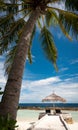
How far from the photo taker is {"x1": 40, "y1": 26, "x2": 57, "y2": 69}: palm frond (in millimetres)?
10055

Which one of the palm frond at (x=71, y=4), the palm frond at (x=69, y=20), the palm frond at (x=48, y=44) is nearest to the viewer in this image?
the palm frond at (x=71, y=4)

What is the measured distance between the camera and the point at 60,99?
22219 millimetres

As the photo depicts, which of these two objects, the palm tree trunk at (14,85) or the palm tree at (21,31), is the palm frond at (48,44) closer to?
the palm tree at (21,31)

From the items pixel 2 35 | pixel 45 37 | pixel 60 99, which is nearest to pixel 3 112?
pixel 2 35

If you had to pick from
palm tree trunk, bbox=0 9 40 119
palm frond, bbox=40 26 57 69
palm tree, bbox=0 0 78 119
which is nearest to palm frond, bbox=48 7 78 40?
palm tree, bbox=0 0 78 119

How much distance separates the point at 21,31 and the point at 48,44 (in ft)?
5.20

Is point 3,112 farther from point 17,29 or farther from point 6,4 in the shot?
point 17,29

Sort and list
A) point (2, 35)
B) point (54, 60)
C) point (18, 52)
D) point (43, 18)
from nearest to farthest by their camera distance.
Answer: point (18, 52) → point (2, 35) → point (43, 18) → point (54, 60)

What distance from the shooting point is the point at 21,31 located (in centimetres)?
904

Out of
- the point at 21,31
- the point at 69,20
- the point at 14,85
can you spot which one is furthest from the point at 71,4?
the point at 14,85

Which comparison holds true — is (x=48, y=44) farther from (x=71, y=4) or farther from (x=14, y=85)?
(x=14, y=85)

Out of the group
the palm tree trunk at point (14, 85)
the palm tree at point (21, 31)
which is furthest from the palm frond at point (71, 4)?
the palm tree trunk at point (14, 85)

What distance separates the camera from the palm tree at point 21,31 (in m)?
4.52

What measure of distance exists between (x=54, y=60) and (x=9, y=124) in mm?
8146
